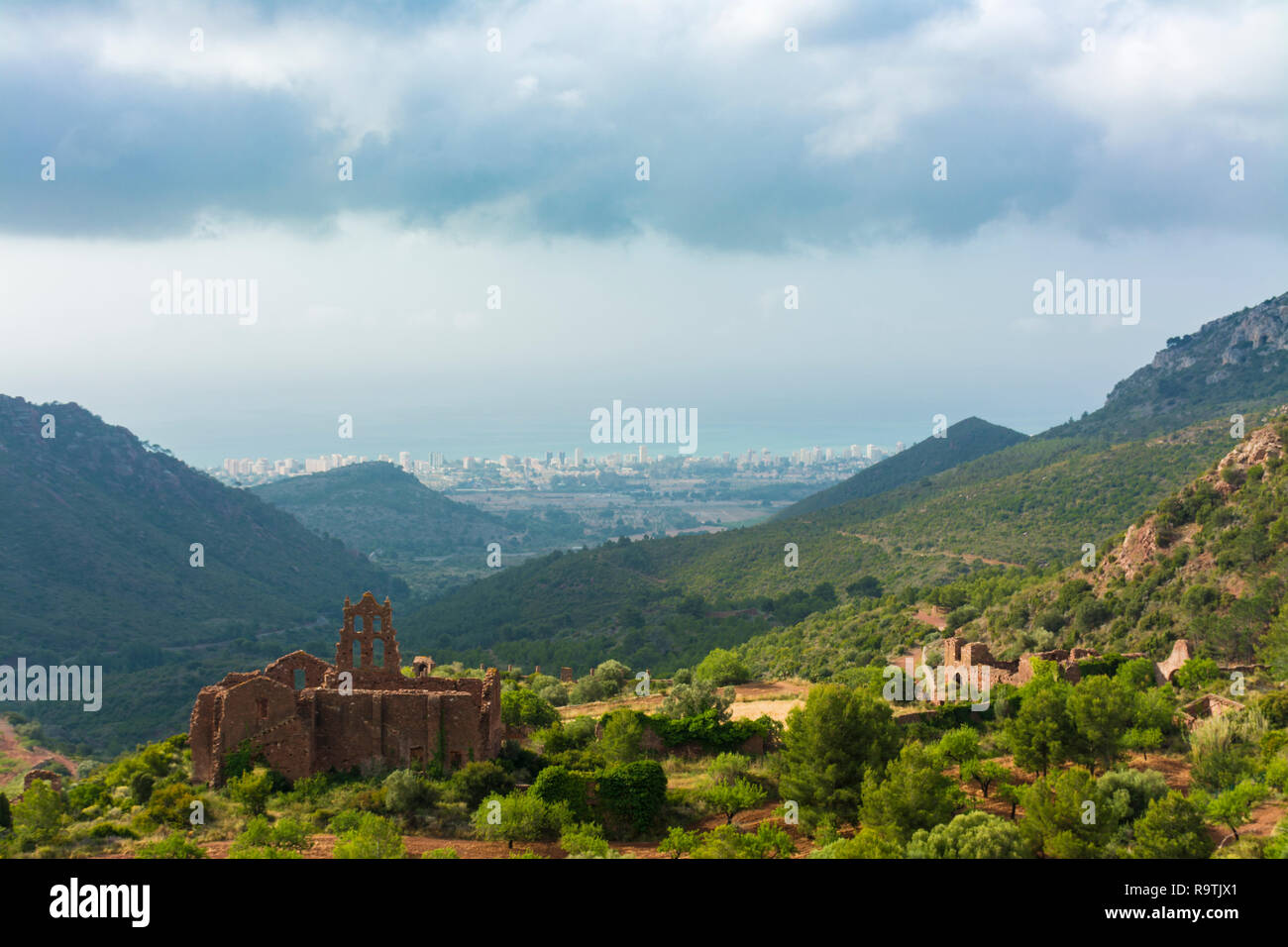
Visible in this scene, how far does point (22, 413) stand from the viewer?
125 metres

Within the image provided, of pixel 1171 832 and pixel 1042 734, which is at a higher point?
pixel 1042 734

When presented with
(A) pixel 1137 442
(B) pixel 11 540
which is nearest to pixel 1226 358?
(A) pixel 1137 442

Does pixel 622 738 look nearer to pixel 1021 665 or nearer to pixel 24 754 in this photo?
pixel 1021 665

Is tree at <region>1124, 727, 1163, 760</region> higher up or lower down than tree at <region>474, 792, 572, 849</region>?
higher up

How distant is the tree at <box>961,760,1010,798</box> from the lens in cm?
2312

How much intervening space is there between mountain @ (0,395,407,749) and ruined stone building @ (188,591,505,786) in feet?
157

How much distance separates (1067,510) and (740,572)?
35.5 m

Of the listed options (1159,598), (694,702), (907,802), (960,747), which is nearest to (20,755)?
(694,702)

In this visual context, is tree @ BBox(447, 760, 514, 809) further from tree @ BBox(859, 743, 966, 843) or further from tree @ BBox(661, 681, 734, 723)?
tree @ BBox(859, 743, 966, 843)

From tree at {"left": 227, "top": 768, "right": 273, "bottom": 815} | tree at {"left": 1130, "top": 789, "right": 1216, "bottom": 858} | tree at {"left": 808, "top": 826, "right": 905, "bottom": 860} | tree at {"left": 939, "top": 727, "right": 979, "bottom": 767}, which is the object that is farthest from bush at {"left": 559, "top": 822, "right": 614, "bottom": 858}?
tree at {"left": 939, "top": 727, "right": 979, "bottom": 767}

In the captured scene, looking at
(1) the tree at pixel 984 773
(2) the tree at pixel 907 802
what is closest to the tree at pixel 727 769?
(2) the tree at pixel 907 802

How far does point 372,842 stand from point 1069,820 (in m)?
14.5

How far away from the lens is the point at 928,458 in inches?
5650

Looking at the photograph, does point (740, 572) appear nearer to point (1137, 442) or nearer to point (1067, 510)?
point (1067, 510)
